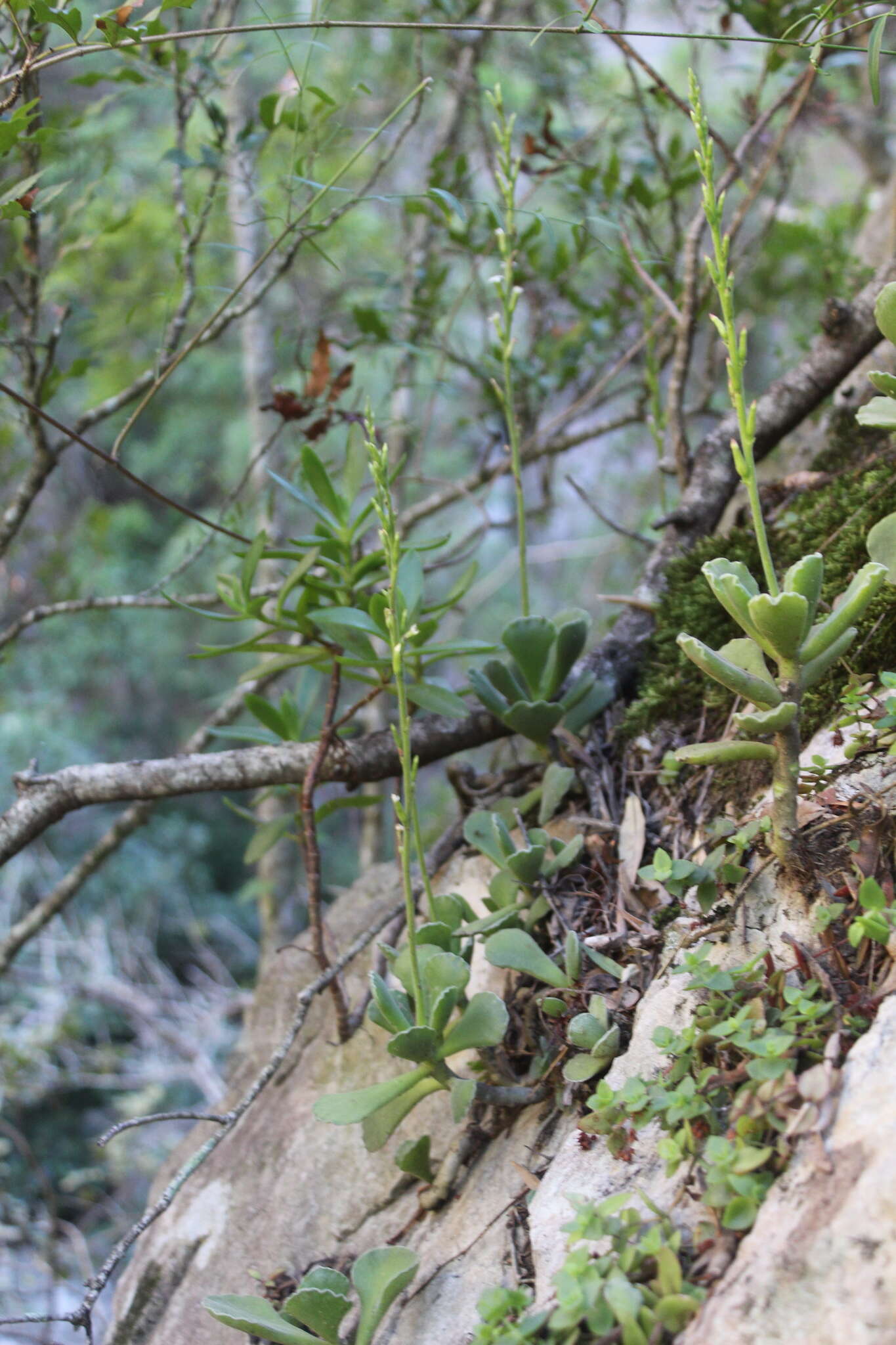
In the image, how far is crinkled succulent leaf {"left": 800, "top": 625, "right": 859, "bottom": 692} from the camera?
42.7 inches

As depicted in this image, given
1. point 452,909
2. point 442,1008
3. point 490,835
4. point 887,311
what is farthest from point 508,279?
point 442,1008

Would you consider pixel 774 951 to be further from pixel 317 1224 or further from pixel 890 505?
pixel 317 1224

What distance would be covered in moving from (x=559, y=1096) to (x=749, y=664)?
69 centimetres

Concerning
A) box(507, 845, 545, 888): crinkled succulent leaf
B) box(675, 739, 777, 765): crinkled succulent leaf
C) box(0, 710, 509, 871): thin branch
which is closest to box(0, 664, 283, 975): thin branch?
box(0, 710, 509, 871): thin branch

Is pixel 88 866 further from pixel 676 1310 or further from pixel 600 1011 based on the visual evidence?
pixel 676 1310

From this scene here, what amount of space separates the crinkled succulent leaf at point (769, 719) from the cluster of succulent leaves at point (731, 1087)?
0.27 m

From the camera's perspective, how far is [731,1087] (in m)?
1.05

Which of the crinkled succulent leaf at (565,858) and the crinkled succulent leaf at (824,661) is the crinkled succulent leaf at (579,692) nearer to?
the crinkled succulent leaf at (565,858)

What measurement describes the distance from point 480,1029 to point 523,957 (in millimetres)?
120

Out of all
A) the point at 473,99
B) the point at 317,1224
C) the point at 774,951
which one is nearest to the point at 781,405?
the point at 774,951

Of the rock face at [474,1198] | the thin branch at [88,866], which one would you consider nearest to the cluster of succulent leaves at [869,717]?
the rock face at [474,1198]

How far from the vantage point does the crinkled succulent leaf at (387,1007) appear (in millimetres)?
1262

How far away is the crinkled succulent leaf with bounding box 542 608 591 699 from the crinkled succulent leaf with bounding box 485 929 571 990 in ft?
1.63

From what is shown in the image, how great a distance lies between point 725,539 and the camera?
73.0 inches
